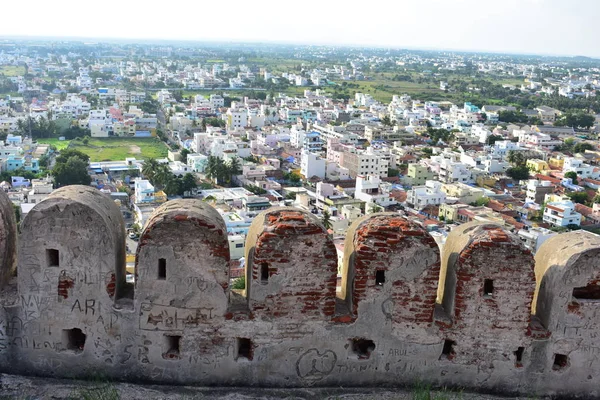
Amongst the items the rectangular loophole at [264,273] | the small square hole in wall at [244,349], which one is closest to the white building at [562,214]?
the small square hole in wall at [244,349]

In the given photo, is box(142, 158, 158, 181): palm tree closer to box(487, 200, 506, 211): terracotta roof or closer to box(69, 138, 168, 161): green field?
box(69, 138, 168, 161): green field

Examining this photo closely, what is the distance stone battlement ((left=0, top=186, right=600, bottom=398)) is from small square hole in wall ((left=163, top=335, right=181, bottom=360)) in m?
0.02

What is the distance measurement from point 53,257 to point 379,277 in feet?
10.9

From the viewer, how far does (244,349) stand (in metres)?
6.49

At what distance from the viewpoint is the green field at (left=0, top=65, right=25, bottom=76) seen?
537 ft

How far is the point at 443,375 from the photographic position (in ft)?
21.5

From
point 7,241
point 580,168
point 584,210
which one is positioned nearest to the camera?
point 7,241

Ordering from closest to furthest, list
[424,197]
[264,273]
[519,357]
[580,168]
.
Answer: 1. [264,273]
2. [519,357]
3. [424,197]
4. [580,168]

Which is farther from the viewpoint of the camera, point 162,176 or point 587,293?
point 162,176

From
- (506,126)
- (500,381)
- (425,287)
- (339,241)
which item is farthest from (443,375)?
(506,126)

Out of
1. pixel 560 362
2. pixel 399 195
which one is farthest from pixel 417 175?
pixel 560 362

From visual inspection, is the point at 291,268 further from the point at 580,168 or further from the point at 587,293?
the point at 580,168

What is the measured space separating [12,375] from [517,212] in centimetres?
4961

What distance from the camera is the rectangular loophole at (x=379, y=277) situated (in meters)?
6.31
